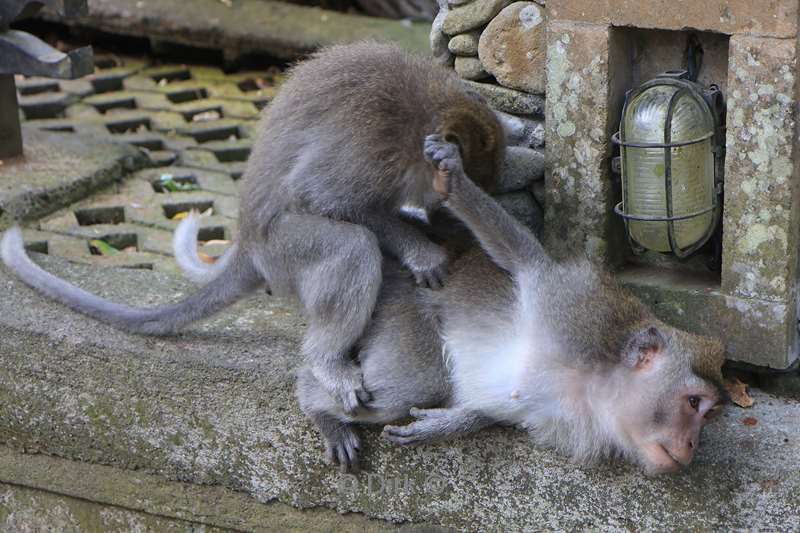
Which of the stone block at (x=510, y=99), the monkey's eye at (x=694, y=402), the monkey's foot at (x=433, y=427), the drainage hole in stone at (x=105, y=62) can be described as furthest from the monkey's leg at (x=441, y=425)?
the drainage hole in stone at (x=105, y=62)

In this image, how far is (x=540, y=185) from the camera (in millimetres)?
4371

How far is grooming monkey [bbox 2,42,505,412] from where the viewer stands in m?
3.84

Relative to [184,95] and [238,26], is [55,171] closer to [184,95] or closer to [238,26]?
[184,95]

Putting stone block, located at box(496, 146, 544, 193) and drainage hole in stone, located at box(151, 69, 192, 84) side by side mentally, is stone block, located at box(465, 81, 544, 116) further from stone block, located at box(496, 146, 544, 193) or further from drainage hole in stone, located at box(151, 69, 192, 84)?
drainage hole in stone, located at box(151, 69, 192, 84)

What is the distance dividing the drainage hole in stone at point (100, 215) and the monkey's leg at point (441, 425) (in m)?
2.37

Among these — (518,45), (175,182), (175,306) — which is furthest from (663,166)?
(175,182)

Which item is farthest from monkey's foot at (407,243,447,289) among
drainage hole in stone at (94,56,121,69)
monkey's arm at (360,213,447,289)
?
drainage hole in stone at (94,56,121,69)

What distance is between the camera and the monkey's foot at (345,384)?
377 cm

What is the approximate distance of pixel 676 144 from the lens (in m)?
3.76

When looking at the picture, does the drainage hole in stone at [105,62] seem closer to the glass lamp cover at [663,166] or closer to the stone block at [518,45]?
the stone block at [518,45]

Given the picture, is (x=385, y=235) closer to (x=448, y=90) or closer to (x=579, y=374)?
(x=448, y=90)

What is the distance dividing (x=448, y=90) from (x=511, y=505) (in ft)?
4.33

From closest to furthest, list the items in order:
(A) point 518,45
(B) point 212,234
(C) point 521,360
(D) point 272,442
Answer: (C) point 521,360, (D) point 272,442, (A) point 518,45, (B) point 212,234

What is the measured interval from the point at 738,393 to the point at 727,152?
0.74 meters
